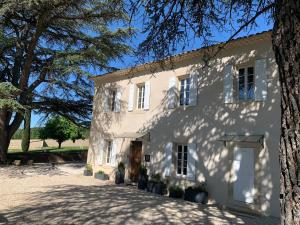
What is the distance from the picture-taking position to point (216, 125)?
11703mm

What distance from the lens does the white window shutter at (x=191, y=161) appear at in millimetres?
12141

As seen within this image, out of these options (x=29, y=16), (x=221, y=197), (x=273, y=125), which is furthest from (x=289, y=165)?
(x=29, y=16)

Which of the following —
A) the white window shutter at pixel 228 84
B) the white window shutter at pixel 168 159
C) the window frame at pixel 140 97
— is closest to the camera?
the white window shutter at pixel 228 84

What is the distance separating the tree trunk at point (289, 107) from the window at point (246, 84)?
8.25 meters

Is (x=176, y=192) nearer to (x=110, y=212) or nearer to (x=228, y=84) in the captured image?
(x=110, y=212)

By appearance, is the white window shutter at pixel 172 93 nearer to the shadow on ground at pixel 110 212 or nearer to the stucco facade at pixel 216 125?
the stucco facade at pixel 216 125

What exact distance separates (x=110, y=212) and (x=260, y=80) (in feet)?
20.6

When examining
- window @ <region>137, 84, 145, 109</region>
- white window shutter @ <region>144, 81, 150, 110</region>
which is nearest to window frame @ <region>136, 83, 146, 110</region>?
window @ <region>137, 84, 145, 109</region>

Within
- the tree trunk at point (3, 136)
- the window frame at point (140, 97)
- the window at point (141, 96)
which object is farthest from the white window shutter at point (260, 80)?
the tree trunk at point (3, 136)

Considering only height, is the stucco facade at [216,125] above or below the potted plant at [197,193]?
above

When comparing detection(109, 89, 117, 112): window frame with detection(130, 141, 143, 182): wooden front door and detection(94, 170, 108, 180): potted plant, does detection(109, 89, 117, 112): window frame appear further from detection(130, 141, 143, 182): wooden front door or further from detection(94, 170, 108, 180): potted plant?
detection(94, 170, 108, 180): potted plant

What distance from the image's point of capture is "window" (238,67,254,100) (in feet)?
36.3

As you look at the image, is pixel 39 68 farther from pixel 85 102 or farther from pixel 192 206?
pixel 192 206

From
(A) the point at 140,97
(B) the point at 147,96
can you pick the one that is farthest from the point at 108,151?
(B) the point at 147,96
